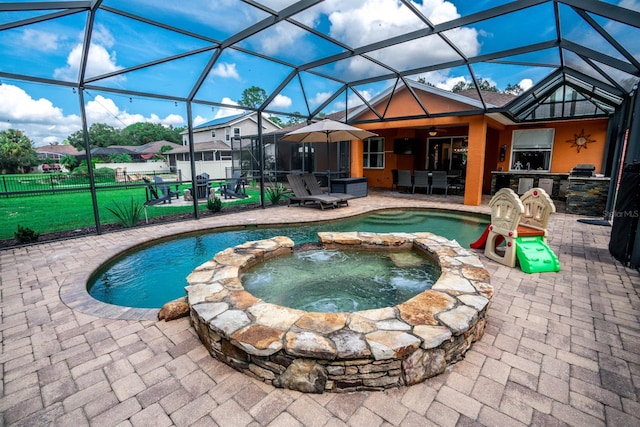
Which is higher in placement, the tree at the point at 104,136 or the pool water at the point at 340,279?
the tree at the point at 104,136

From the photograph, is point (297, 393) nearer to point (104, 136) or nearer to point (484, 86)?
point (484, 86)

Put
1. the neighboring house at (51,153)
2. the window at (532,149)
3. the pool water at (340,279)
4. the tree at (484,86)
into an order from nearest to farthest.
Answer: the pool water at (340,279), the tree at (484,86), the window at (532,149), the neighboring house at (51,153)

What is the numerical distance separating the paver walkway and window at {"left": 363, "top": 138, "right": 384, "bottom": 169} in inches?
401

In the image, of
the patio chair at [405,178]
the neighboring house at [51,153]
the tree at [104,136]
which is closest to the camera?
the neighboring house at [51,153]

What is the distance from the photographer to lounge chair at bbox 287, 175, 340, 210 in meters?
8.04

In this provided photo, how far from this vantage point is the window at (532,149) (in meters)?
10.2

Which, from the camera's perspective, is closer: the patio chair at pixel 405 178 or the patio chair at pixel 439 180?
the patio chair at pixel 439 180

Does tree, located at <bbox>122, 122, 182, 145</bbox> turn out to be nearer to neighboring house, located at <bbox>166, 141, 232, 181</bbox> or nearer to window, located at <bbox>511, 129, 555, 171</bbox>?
neighboring house, located at <bbox>166, 141, 232, 181</bbox>

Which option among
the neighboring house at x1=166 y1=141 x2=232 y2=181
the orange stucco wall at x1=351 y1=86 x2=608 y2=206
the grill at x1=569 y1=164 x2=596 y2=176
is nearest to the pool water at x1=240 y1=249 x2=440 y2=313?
the orange stucco wall at x1=351 y1=86 x2=608 y2=206

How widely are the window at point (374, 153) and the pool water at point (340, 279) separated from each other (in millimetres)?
8923

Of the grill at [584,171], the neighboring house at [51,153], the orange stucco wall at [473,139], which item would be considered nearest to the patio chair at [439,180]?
the orange stucco wall at [473,139]

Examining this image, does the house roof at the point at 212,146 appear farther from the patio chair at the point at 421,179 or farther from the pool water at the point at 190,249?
the pool water at the point at 190,249

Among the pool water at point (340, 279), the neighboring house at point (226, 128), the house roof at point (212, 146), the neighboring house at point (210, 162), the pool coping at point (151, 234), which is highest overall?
the neighboring house at point (226, 128)

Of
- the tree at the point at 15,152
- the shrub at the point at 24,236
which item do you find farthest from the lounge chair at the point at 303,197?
the tree at the point at 15,152
